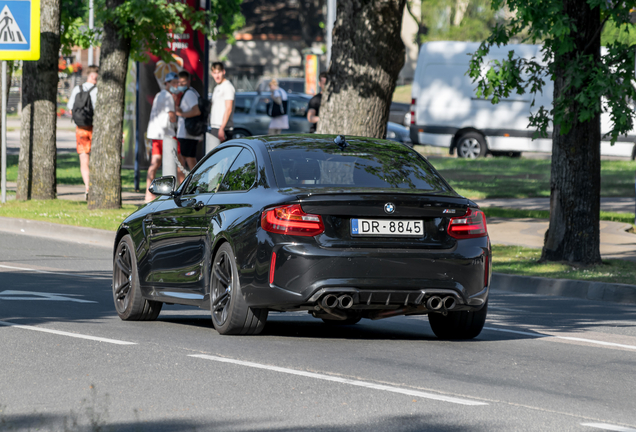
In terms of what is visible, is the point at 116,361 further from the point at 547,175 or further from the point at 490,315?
the point at 547,175

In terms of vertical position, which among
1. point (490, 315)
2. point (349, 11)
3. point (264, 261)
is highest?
point (349, 11)

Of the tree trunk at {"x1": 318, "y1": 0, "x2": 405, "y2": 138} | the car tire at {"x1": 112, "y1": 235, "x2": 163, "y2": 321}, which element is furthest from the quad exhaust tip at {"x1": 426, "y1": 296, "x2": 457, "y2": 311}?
the tree trunk at {"x1": 318, "y1": 0, "x2": 405, "y2": 138}

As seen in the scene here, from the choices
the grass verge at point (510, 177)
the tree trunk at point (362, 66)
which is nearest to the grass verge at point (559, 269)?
the tree trunk at point (362, 66)

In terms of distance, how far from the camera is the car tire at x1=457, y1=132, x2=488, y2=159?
104ft

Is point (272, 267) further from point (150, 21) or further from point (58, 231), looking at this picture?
point (150, 21)

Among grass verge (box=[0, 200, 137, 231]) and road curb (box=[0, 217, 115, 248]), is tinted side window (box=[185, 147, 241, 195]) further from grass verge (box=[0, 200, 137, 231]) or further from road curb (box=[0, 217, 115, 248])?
grass verge (box=[0, 200, 137, 231])

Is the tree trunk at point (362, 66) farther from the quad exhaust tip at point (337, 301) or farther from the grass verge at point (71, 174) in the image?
the grass verge at point (71, 174)

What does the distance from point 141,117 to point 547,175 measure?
961 centimetres

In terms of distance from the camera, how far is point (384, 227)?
7.24m

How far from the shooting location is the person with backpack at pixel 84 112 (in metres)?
19.3

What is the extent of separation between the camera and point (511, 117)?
31312 millimetres

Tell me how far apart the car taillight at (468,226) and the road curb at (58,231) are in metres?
8.24

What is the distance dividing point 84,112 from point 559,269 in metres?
9.93

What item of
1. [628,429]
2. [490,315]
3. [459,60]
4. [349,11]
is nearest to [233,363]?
[628,429]
